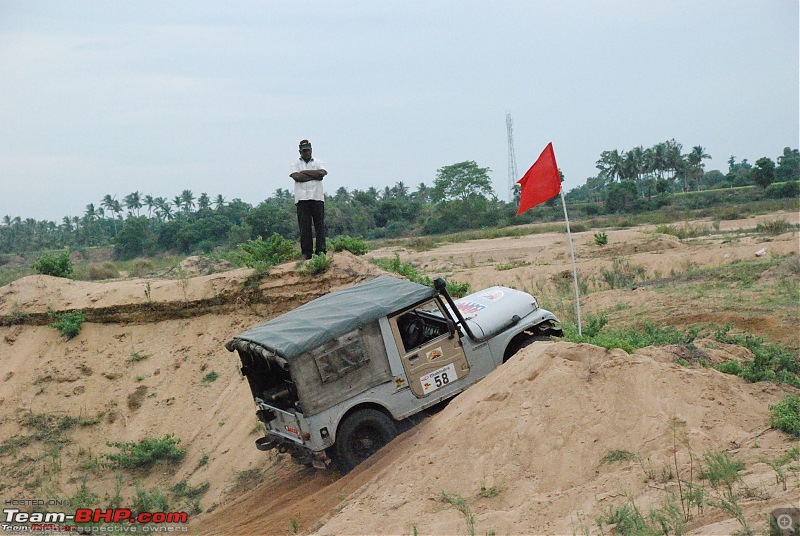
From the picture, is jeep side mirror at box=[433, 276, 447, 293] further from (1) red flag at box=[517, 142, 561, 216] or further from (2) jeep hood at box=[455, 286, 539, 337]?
(1) red flag at box=[517, 142, 561, 216]

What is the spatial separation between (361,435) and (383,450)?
1.03 feet

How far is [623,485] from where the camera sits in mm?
6277

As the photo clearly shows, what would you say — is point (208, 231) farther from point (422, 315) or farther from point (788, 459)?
point (788, 459)

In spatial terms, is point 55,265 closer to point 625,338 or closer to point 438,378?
point 438,378

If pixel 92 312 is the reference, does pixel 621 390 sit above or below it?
below

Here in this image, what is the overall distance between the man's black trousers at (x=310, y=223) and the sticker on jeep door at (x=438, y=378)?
478 cm

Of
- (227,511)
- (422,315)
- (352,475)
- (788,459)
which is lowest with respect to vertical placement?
(227,511)

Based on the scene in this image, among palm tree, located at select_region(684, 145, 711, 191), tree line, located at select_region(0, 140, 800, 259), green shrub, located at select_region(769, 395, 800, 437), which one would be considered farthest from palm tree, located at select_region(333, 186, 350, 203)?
green shrub, located at select_region(769, 395, 800, 437)

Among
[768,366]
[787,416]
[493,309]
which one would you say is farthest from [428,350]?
[768,366]

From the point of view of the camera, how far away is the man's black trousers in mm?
12938

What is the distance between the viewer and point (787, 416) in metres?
6.74

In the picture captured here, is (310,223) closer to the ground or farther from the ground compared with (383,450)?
farther from the ground

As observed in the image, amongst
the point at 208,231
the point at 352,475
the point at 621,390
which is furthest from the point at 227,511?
the point at 208,231

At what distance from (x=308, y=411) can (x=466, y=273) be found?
16.4 m
